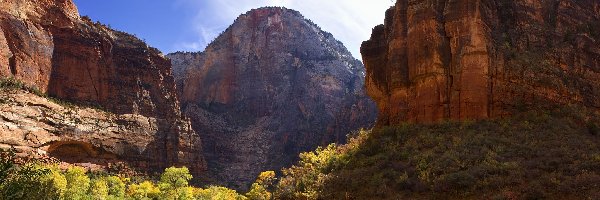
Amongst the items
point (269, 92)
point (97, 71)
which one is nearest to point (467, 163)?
point (97, 71)

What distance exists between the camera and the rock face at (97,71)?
74000 mm

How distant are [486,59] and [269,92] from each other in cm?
9714

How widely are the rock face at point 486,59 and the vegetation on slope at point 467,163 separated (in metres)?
1.61

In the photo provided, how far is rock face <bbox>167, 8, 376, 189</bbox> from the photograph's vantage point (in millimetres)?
112350

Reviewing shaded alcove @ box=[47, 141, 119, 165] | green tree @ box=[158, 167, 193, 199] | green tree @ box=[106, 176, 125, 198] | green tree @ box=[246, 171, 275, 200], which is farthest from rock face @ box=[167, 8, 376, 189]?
green tree @ box=[246, 171, 275, 200]

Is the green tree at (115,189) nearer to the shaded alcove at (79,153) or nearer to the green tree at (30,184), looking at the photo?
the shaded alcove at (79,153)

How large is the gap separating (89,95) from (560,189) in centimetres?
7140

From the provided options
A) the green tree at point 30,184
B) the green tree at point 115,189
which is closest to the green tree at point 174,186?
the green tree at point 115,189

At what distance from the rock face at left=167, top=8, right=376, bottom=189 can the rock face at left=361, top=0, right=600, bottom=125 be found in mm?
63630

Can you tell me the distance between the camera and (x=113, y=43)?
90.8 meters

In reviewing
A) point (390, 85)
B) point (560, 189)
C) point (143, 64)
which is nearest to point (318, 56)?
point (143, 64)

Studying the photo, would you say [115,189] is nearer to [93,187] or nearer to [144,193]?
[144,193]

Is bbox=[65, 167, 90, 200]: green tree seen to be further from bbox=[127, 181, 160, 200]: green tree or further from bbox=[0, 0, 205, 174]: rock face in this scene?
bbox=[0, 0, 205, 174]: rock face

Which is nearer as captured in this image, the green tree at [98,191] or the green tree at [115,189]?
the green tree at [98,191]
